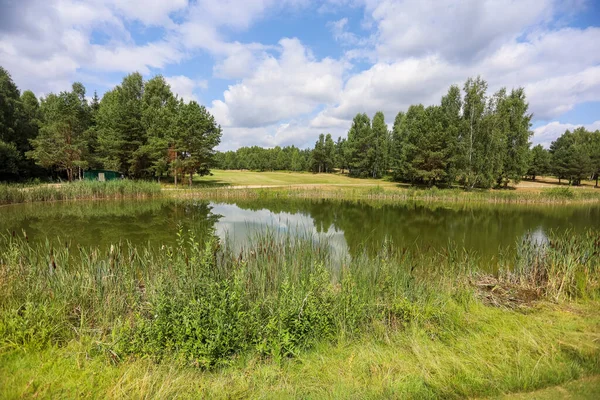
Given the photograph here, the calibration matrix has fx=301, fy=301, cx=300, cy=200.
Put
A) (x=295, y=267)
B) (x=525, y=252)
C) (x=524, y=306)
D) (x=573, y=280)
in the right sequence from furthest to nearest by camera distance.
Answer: (x=525, y=252) < (x=573, y=280) < (x=295, y=267) < (x=524, y=306)

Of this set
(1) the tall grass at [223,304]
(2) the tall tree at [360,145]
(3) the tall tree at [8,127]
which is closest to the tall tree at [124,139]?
(3) the tall tree at [8,127]

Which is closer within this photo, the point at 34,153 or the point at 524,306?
the point at 524,306

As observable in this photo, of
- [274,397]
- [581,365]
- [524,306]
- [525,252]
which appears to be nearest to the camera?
[274,397]

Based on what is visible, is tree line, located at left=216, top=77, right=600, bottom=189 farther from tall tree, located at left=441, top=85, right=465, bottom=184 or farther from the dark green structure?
the dark green structure

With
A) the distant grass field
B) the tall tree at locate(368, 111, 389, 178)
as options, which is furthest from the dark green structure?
the tall tree at locate(368, 111, 389, 178)

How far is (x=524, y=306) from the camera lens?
17.5 ft

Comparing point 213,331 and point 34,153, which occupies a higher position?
point 34,153

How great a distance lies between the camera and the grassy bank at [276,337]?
3068 mm

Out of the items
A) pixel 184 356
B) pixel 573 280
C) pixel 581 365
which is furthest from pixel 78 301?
pixel 573 280

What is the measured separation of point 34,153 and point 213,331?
1329 inches

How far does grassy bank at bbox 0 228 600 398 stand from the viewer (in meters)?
3.07

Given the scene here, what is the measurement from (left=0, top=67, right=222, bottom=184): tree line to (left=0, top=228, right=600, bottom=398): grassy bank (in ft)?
93.1

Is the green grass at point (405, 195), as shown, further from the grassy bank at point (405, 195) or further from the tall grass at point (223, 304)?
the tall grass at point (223, 304)

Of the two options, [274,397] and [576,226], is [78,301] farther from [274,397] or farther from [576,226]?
[576,226]
